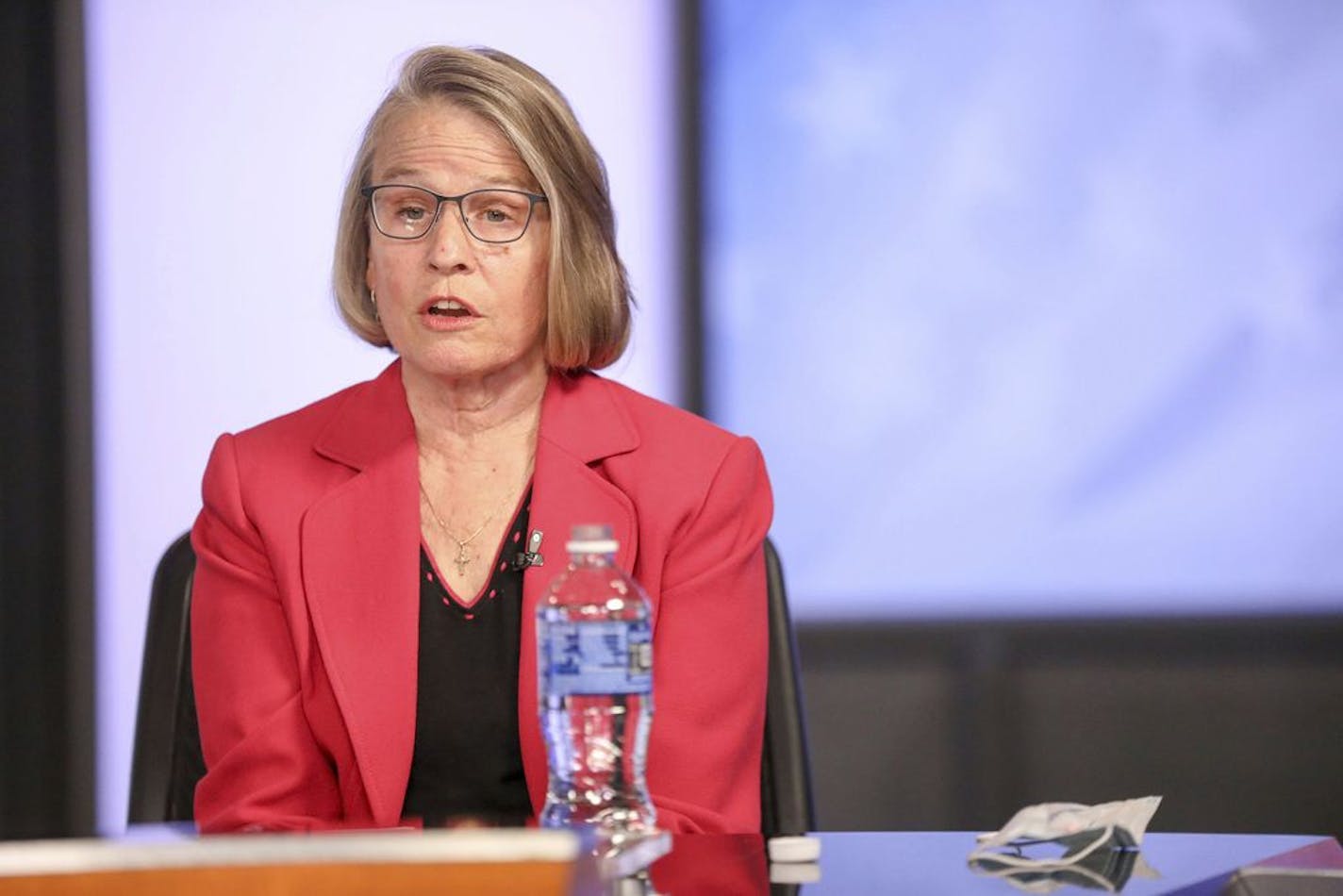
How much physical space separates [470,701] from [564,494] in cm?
26

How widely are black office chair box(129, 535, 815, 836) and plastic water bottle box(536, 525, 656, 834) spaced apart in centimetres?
19

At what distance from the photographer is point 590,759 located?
5.70 ft

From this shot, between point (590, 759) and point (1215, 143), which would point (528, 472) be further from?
point (1215, 143)

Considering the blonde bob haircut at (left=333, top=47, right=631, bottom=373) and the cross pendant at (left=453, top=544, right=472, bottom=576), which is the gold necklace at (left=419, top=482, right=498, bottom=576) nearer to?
the cross pendant at (left=453, top=544, right=472, bottom=576)

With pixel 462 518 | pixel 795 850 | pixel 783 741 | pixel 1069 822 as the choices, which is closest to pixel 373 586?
pixel 462 518

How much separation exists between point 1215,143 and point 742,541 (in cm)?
206

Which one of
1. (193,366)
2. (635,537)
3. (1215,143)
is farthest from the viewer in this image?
(193,366)

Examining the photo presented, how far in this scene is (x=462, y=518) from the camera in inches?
80.1

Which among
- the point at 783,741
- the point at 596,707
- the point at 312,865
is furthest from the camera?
the point at 783,741

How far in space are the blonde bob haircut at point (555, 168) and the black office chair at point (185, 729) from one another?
365mm

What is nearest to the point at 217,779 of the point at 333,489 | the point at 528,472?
the point at 333,489

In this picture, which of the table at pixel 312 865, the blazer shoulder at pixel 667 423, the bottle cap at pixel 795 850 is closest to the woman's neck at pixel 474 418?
the blazer shoulder at pixel 667 423

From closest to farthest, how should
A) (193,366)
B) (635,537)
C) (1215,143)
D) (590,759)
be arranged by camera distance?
(590,759), (635,537), (1215,143), (193,366)

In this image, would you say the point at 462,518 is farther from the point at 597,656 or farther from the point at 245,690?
the point at 597,656
